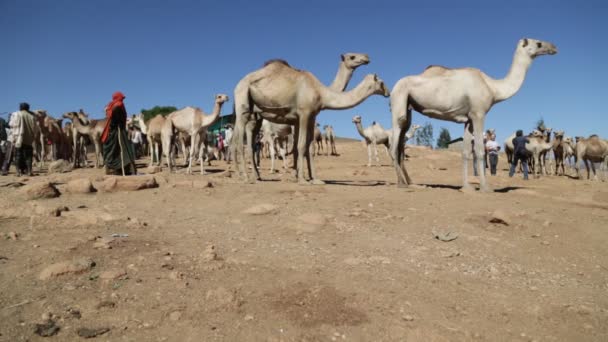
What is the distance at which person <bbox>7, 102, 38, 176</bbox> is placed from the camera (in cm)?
1212

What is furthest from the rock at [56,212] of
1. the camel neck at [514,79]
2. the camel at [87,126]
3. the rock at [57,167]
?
the camel at [87,126]

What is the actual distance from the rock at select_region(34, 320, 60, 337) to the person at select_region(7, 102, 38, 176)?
38.0ft

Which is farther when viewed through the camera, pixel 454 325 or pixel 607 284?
pixel 607 284

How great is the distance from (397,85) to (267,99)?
286 cm

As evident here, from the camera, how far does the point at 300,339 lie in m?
2.74

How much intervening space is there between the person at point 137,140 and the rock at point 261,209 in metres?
18.9

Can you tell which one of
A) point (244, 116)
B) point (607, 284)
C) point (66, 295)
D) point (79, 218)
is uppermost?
point (244, 116)

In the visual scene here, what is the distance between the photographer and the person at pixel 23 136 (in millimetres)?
→ 12125

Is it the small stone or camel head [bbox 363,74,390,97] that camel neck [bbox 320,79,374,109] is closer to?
camel head [bbox 363,74,390,97]

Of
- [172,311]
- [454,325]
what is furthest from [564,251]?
[172,311]

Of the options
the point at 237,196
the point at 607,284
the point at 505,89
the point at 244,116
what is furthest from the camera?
the point at 244,116

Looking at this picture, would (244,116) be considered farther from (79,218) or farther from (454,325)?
(454,325)

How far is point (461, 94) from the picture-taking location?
28.0ft

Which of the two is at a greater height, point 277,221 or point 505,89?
point 505,89
